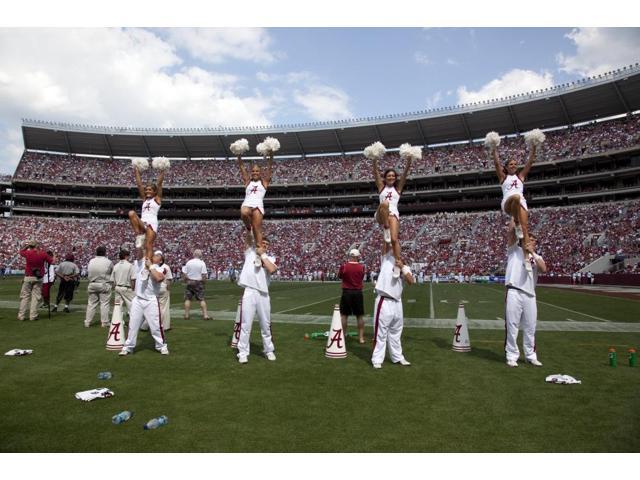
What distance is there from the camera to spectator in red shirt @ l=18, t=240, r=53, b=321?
35.8 ft

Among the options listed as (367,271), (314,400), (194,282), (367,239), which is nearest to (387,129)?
(367,239)

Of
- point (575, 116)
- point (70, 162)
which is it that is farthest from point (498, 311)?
point (70, 162)

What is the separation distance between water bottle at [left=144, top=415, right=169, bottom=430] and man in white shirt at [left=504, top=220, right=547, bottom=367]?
16.8ft

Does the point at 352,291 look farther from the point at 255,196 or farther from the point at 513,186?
the point at 513,186

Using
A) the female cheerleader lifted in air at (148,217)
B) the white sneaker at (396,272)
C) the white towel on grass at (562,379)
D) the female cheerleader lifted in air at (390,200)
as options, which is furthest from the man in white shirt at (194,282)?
the white towel on grass at (562,379)

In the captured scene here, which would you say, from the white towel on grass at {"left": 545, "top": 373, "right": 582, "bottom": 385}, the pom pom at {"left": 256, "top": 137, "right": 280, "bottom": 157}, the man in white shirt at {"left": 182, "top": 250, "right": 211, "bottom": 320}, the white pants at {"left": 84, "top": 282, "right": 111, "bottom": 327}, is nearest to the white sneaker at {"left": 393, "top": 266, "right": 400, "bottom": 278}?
the white towel on grass at {"left": 545, "top": 373, "right": 582, "bottom": 385}

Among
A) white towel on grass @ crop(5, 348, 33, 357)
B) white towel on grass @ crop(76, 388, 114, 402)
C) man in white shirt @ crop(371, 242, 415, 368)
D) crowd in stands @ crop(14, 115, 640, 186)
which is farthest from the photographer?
crowd in stands @ crop(14, 115, 640, 186)

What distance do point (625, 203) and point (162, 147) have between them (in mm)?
59639

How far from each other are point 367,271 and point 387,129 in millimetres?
21875

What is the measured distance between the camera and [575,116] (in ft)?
167

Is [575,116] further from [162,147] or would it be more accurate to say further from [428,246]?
[162,147]

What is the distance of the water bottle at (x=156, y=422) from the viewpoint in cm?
389

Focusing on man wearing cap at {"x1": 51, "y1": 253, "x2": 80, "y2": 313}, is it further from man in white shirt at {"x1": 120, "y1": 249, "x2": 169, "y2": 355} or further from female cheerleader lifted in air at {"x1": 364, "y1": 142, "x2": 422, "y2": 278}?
female cheerleader lifted in air at {"x1": 364, "y1": 142, "x2": 422, "y2": 278}

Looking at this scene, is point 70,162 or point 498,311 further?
point 70,162
